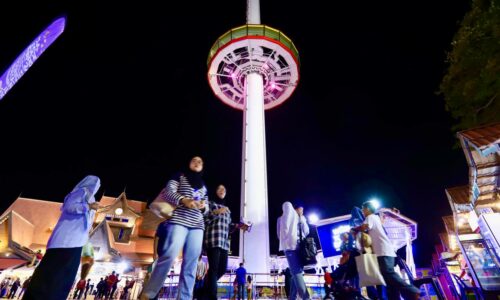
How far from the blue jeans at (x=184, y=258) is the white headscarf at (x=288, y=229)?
2.23 m

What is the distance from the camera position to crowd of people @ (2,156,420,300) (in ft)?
11.4

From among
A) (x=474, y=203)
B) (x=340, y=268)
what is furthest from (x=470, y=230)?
(x=340, y=268)

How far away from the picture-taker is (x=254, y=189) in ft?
60.8

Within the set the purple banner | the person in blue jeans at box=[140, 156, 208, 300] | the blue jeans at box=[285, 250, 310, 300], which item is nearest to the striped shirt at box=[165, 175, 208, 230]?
the person in blue jeans at box=[140, 156, 208, 300]

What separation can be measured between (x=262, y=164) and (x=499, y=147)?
44.4ft

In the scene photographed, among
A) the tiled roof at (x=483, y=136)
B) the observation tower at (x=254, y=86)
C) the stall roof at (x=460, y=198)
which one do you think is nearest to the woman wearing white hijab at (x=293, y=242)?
the tiled roof at (x=483, y=136)

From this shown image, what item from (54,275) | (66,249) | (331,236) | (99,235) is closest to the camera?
(54,275)

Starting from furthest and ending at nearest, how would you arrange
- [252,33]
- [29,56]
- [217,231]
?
1. [252,33]
2. [29,56]
3. [217,231]

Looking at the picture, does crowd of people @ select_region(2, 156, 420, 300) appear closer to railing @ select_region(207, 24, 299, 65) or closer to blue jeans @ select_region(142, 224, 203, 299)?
blue jeans @ select_region(142, 224, 203, 299)

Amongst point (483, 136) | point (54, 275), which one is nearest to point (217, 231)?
point (54, 275)

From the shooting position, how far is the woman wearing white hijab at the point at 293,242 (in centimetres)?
526

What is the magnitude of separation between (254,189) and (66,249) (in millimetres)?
15267

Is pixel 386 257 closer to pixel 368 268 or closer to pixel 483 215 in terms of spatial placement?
pixel 368 268

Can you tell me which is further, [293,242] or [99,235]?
[99,235]
